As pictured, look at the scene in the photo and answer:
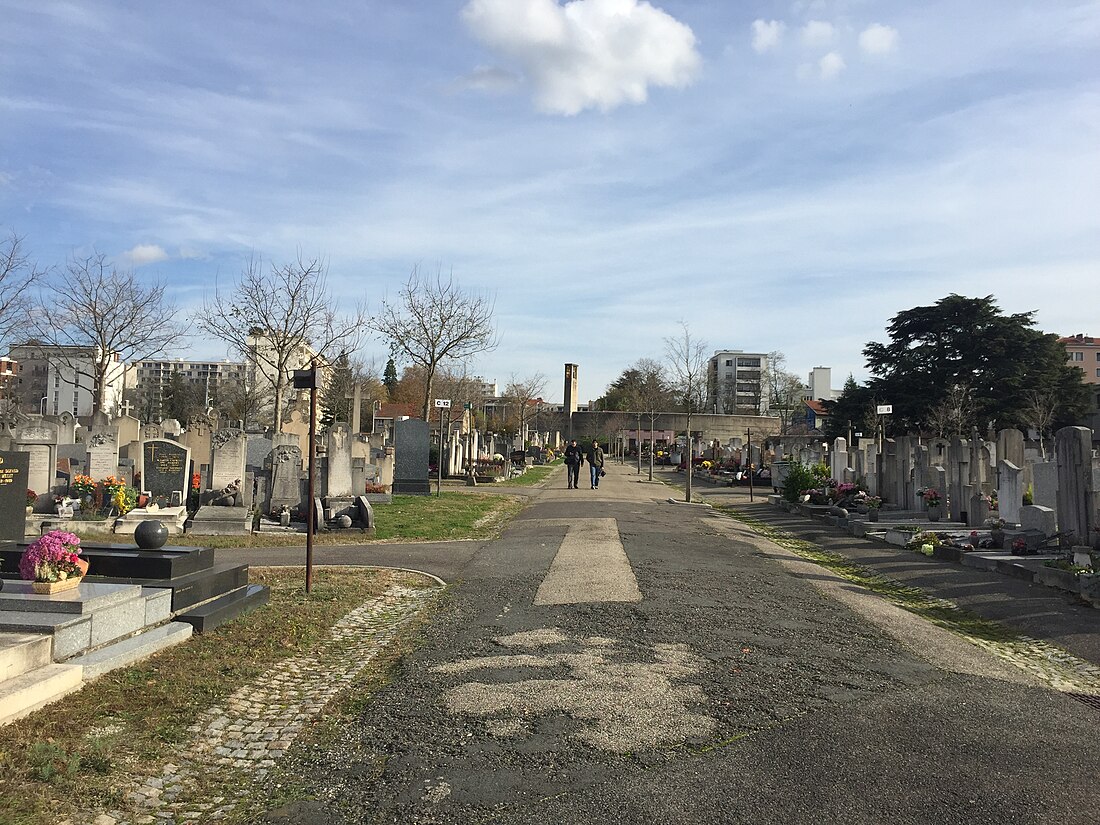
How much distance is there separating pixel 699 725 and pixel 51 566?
16.4ft

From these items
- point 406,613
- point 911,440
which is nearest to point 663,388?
point 911,440

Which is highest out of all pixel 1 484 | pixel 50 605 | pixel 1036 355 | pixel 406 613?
pixel 1036 355

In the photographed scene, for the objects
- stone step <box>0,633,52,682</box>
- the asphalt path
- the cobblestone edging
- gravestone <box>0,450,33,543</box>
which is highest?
gravestone <box>0,450,33,543</box>

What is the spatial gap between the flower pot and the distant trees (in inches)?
2000

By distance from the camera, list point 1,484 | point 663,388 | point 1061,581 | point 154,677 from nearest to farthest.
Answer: point 154,677
point 1,484
point 1061,581
point 663,388

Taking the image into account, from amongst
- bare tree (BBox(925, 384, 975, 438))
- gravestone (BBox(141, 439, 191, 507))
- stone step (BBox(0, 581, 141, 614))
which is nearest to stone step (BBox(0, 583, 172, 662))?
stone step (BBox(0, 581, 141, 614))

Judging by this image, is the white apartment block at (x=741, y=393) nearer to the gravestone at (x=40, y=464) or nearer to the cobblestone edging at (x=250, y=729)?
the gravestone at (x=40, y=464)

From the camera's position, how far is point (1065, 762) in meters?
4.52

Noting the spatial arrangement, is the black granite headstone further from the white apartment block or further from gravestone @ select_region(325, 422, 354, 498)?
the white apartment block

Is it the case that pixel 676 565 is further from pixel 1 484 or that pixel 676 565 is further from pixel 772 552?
pixel 1 484

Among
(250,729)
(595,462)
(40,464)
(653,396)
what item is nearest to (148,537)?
(250,729)

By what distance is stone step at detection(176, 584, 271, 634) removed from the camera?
23.3 ft

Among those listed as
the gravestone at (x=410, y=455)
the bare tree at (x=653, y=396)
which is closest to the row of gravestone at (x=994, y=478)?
the gravestone at (x=410, y=455)

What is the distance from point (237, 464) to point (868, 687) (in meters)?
14.8
